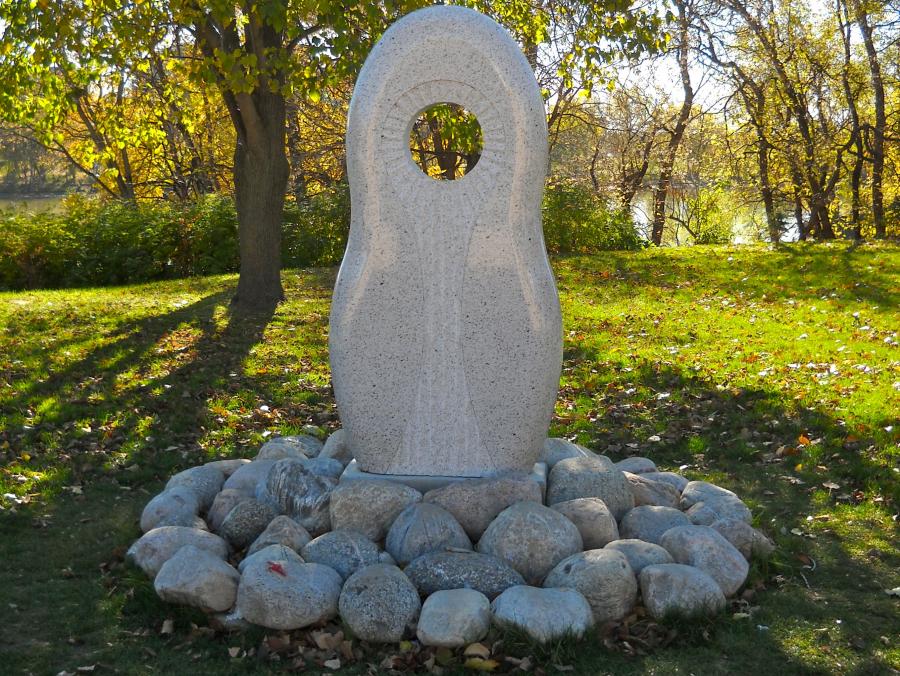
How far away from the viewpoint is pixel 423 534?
183 inches

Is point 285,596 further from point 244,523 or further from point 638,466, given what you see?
point 638,466

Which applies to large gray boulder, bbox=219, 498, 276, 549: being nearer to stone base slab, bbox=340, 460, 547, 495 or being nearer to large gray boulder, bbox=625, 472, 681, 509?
stone base slab, bbox=340, 460, 547, 495

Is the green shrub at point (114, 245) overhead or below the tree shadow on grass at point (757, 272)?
overhead

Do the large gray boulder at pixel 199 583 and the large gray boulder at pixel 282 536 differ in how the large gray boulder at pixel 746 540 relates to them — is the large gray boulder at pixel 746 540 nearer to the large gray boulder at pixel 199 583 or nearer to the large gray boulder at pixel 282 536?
the large gray boulder at pixel 282 536

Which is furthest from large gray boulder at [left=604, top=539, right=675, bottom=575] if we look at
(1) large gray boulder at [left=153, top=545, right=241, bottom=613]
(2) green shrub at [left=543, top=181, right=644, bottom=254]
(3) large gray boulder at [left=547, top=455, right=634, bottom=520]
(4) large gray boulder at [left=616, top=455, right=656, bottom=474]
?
(2) green shrub at [left=543, top=181, right=644, bottom=254]

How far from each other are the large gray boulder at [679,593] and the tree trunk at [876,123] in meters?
15.1

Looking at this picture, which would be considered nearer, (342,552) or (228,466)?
(342,552)

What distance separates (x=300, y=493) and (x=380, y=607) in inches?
51.9

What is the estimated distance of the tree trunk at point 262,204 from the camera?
12.2 m

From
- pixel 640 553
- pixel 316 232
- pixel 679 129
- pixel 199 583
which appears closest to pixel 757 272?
pixel 316 232

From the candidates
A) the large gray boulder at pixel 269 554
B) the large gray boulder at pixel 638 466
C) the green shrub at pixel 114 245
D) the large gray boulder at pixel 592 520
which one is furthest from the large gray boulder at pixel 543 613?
the green shrub at pixel 114 245

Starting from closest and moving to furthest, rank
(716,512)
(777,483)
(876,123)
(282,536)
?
(282,536)
(716,512)
(777,483)
(876,123)

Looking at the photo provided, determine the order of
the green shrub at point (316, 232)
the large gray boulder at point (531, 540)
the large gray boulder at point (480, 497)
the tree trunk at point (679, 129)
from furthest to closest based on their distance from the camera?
1. the tree trunk at point (679, 129)
2. the green shrub at point (316, 232)
3. the large gray boulder at point (480, 497)
4. the large gray boulder at point (531, 540)

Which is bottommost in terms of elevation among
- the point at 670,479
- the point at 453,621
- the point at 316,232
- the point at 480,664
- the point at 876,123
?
the point at 480,664
